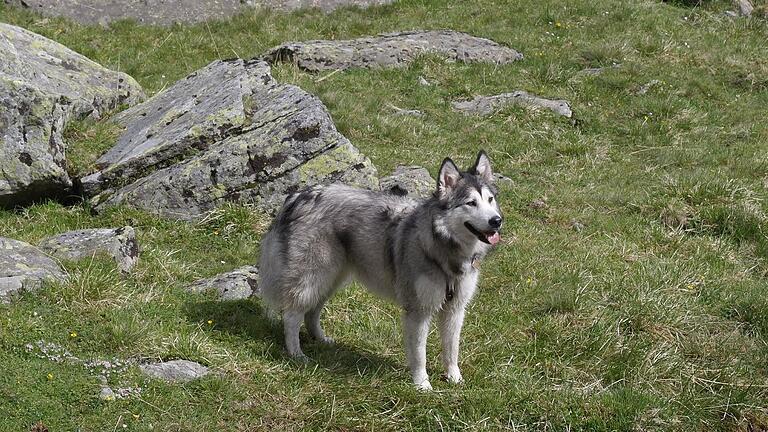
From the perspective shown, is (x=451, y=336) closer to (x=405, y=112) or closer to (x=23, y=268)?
(x=23, y=268)

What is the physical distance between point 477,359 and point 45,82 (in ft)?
24.0

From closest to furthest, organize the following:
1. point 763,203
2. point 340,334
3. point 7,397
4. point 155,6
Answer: point 7,397
point 340,334
point 763,203
point 155,6

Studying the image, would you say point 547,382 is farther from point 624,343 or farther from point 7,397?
point 7,397

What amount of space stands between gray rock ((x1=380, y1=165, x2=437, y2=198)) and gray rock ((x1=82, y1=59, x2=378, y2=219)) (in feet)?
1.60

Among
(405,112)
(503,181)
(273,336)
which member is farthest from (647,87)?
(273,336)

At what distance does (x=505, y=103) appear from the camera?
46.9ft

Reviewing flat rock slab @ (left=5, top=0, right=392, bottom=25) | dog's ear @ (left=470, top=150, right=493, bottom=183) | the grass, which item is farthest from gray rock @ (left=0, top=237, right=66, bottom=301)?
flat rock slab @ (left=5, top=0, right=392, bottom=25)

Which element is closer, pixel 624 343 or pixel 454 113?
pixel 624 343

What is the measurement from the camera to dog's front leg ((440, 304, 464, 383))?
7145mm

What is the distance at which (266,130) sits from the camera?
10.1 m

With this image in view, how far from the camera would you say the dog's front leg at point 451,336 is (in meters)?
7.14

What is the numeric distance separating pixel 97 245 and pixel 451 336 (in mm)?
3653

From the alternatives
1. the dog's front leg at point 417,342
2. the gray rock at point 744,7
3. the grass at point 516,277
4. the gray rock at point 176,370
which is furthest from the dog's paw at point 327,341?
the gray rock at point 744,7

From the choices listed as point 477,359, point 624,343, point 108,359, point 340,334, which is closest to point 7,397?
point 108,359
